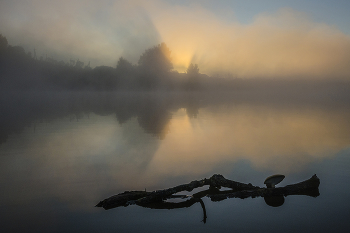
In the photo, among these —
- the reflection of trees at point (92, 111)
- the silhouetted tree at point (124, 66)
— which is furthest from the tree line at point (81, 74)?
the reflection of trees at point (92, 111)

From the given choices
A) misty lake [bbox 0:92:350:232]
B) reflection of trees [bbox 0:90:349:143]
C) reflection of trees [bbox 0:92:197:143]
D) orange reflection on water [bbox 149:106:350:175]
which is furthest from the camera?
reflection of trees [bbox 0:90:349:143]

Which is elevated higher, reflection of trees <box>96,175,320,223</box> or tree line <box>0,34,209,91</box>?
tree line <box>0,34,209,91</box>

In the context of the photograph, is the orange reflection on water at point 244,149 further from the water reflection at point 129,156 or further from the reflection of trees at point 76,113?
the reflection of trees at point 76,113

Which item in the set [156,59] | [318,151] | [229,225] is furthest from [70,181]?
[156,59]

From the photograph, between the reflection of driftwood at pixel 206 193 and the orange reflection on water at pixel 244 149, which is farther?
the orange reflection on water at pixel 244 149

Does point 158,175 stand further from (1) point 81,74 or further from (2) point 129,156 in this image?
(1) point 81,74

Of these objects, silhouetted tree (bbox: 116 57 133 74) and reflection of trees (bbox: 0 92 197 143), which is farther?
silhouetted tree (bbox: 116 57 133 74)

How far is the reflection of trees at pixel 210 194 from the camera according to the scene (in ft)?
20.2

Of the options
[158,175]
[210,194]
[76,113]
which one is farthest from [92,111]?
[210,194]

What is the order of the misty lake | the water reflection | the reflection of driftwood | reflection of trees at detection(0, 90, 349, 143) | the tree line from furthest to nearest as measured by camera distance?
1. the tree line
2. reflection of trees at detection(0, 90, 349, 143)
3. the water reflection
4. the reflection of driftwood
5. the misty lake

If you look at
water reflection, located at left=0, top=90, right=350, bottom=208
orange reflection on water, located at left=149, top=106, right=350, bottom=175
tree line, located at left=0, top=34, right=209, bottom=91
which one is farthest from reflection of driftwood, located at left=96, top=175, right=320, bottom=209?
tree line, located at left=0, top=34, right=209, bottom=91

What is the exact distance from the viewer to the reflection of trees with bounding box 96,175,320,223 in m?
6.17

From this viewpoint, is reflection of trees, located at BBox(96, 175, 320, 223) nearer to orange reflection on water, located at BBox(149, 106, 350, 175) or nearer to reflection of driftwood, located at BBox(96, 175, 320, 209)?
reflection of driftwood, located at BBox(96, 175, 320, 209)

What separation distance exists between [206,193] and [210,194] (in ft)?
0.50
